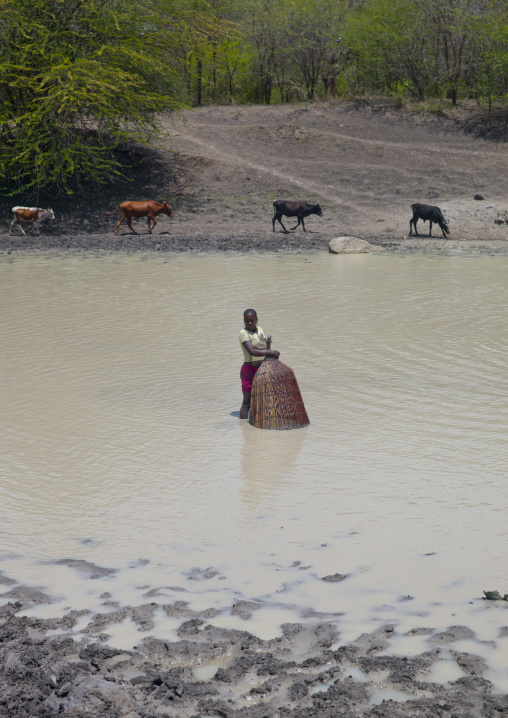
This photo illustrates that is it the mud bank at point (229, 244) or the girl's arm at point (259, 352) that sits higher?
the mud bank at point (229, 244)

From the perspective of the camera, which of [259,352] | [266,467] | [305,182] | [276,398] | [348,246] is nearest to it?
[266,467]

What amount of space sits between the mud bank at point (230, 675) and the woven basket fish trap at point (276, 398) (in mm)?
3503

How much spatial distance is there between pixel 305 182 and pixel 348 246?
25.4ft

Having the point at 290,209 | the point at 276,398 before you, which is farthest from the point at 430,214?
the point at 276,398

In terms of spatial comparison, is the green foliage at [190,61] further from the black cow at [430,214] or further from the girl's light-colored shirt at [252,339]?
the girl's light-colored shirt at [252,339]

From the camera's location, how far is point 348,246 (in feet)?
64.1

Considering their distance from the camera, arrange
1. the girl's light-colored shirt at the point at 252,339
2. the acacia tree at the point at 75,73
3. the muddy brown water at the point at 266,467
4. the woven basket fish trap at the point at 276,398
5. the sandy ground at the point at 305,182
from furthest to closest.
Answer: the acacia tree at the point at 75,73
the sandy ground at the point at 305,182
the girl's light-colored shirt at the point at 252,339
the woven basket fish trap at the point at 276,398
the muddy brown water at the point at 266,467

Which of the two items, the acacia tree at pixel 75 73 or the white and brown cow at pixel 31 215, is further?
the acacia tree at pixel 75 73

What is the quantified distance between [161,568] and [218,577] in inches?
15.5

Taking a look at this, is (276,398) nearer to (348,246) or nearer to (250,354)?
(250,354)

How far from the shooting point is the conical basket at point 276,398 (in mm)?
7535

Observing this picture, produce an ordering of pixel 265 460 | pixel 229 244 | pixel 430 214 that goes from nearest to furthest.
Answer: pixel 265 460 < pixel 229 244 < pixel 430 214

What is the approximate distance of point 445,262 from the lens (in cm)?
1798

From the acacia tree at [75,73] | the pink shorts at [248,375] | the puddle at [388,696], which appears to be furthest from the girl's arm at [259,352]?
the acacia tree at [75,73]
